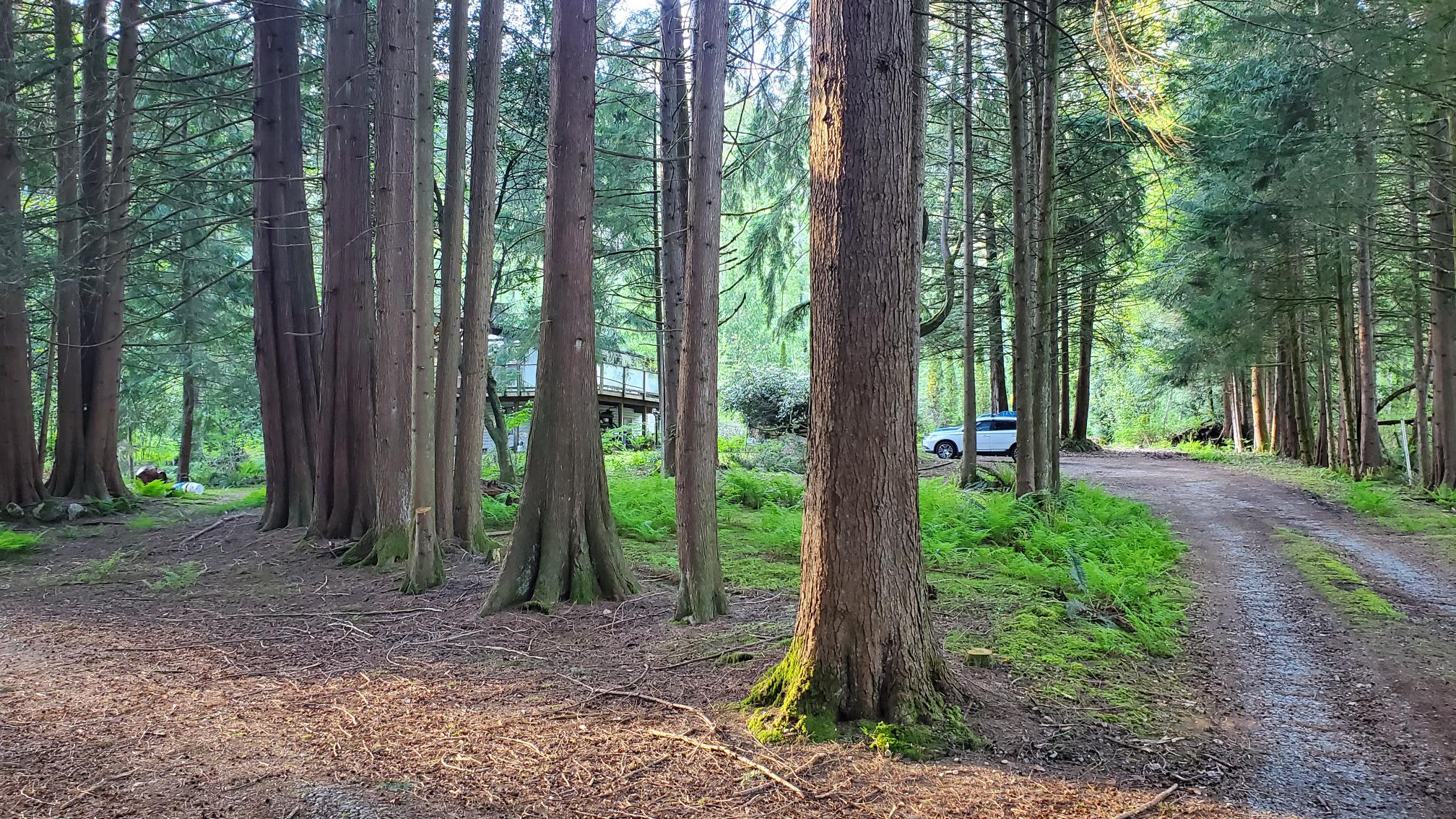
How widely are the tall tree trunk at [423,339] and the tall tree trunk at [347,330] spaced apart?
2.50 m

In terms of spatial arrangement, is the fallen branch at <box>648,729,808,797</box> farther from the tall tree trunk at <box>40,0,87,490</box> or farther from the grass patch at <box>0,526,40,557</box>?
the tall tree trunk at <box>40,0,87,490</box>

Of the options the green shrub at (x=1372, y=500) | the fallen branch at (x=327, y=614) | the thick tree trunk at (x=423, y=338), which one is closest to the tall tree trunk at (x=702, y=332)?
the fallen branch at (x=327, y=614)

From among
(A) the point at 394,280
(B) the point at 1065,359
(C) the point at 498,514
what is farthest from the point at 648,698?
(B) the point at 1065,359

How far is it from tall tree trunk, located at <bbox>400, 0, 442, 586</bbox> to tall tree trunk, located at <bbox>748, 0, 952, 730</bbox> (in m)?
3.90

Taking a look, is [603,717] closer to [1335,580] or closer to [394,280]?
[394,280]

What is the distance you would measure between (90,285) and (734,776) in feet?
47.3

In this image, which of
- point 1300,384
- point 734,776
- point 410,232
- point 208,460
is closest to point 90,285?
point 410,232

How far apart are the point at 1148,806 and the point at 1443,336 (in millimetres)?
13962

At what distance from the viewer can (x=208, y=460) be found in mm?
28828

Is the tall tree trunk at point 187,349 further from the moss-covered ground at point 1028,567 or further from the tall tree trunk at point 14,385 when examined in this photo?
the moss-covered ground at point 1028,567

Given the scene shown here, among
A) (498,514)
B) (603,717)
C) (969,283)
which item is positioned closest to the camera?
(603,717)

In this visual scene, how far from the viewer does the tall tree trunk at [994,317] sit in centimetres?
1666

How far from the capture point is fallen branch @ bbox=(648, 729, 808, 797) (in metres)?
3.01

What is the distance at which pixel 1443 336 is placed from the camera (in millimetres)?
12383
